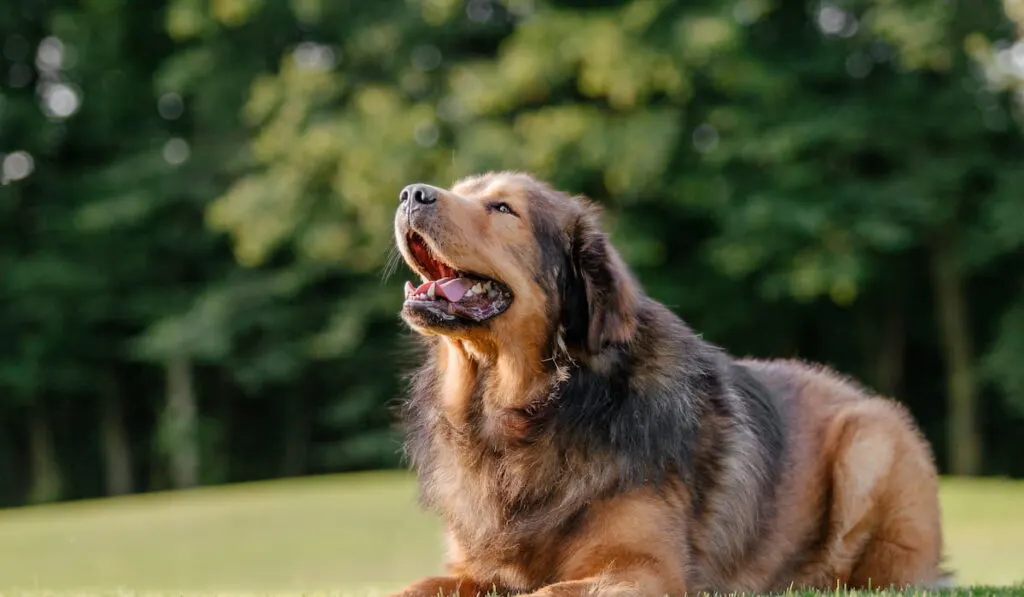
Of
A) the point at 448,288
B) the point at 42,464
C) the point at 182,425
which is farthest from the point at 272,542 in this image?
the point at 42,464

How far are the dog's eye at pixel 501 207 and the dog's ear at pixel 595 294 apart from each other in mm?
286

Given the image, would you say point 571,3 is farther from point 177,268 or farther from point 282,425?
point 282,425

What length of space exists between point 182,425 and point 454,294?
2235 centimetres

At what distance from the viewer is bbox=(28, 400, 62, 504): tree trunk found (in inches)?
1076

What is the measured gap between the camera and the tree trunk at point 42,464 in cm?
2733

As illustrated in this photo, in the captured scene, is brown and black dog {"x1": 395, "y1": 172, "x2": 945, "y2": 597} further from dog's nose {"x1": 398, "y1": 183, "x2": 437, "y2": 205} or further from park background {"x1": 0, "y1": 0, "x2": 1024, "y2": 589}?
park background {"x1": 0, "y1": 0, "x2": 1024, "y2": 589}

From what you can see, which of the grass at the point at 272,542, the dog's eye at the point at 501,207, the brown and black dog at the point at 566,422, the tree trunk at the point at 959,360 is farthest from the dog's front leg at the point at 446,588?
the tree trunk at the point at 959,360

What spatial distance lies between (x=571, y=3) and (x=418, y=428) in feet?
61.3

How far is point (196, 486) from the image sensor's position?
2678 cm

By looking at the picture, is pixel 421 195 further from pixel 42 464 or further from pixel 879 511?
pixel 42 464

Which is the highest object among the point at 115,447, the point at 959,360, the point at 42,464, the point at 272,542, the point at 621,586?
the point at 621,586

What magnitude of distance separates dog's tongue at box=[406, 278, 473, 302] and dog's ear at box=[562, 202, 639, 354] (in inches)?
17.0

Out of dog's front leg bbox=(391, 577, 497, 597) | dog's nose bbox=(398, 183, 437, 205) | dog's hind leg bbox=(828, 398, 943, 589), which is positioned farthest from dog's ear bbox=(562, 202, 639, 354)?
dog's hind leg bbox=(828, 398, 943, 589)

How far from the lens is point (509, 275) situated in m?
4.98
